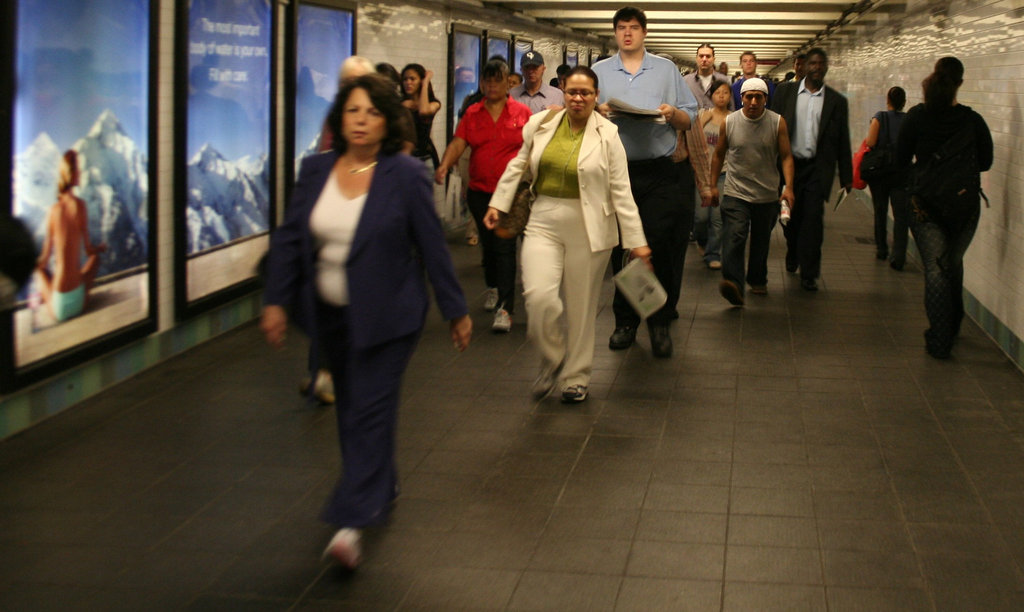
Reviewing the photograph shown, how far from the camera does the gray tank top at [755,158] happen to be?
8.91m

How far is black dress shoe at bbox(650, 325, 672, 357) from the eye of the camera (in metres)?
7.34

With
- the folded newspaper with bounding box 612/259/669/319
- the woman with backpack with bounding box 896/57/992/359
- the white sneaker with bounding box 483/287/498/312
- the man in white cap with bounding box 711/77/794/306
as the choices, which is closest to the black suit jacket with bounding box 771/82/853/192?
the man in white cap with bounding box 711/77/794/306

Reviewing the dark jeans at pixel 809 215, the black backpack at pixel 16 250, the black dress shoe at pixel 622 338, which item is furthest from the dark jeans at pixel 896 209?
the black backpack at pixel 16 250

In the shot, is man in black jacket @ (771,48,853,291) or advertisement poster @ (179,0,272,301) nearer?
advertisement poster @ (179,0,272,301)

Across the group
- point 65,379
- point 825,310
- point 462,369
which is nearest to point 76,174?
point 65,379

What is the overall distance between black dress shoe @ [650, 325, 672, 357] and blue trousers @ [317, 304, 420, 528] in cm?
347

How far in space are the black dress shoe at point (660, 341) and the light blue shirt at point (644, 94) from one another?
3.37 ft

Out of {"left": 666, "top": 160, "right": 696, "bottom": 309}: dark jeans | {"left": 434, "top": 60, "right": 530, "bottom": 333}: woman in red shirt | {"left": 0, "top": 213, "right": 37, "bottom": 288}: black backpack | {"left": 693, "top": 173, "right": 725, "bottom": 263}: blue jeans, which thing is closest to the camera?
{"left": 0, "top": 213, "right": 37, "bottom": 288}: black backpack

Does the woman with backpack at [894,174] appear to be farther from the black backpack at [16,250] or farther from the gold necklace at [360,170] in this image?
the black backpack at [16,250]

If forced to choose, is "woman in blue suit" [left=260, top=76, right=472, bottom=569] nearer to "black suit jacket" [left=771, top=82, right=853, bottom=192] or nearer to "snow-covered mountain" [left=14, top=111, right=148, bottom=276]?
"snow-covered mountain" [left=14, top=111, right=148, bottom=276]

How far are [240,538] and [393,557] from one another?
0.57m

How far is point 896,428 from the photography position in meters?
5.80

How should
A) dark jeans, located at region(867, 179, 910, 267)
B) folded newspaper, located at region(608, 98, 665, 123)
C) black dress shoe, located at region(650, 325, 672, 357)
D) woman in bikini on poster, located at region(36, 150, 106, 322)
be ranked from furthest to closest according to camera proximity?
dark jeans, located at region(867, 179, 910, 267) → black dress shoe, located at region(650, 325, 672, 357) → folded newspaper, located at region(608, 98, 665, 123) → woman in bikini on poster, located at region(36, 150, 106, 322)

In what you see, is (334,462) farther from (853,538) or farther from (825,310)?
(825,310)
